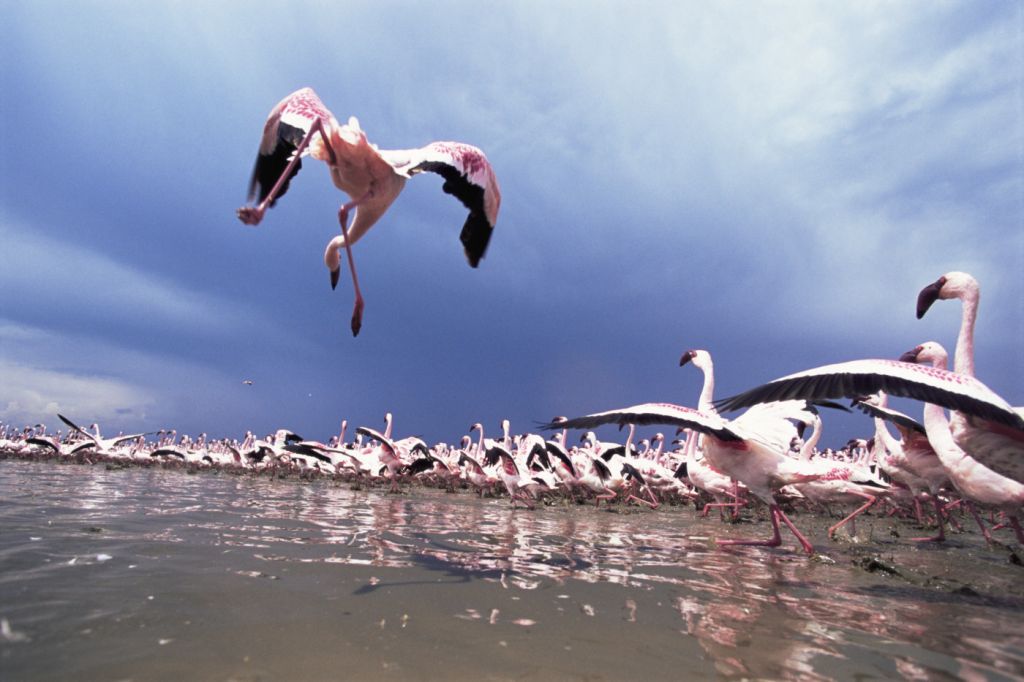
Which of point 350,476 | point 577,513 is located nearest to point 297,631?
point 577,513

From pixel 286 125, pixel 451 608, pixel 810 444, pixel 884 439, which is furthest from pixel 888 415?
pixel 286 125

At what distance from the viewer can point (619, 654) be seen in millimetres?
2443

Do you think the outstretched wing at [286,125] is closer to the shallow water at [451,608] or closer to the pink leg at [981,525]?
the shallow water at [451,608]

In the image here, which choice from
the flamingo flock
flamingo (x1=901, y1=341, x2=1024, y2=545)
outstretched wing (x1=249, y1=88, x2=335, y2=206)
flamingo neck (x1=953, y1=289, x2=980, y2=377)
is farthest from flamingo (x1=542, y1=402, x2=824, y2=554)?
outstretched wing (x1=249, y1=88, x2=335, y2=206)

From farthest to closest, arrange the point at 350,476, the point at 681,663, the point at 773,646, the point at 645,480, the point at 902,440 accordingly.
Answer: the point at 350,476 → the point at 645,480 → the point at 902,440 → the point at 773,646 → the point at 681,663

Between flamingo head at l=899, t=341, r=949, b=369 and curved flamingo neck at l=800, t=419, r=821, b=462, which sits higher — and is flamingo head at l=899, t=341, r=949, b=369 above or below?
above

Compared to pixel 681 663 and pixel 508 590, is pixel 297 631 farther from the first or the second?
pixel 681 663

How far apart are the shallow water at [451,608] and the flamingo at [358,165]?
2532 mm

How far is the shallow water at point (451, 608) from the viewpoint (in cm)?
220

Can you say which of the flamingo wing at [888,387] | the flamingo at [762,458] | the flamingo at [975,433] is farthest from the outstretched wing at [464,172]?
the flamingo at [975,433]

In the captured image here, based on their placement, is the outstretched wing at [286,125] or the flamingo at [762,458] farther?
the flamingo at [762,458]

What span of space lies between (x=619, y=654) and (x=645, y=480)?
10943 mm

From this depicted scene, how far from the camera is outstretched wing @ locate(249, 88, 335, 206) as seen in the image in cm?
→ 501

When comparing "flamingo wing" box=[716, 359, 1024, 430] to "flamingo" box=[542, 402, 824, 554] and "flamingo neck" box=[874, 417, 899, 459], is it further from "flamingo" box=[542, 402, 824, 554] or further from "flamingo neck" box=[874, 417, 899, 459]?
"flamingo neck" box=[874, 417, 899, 459]
